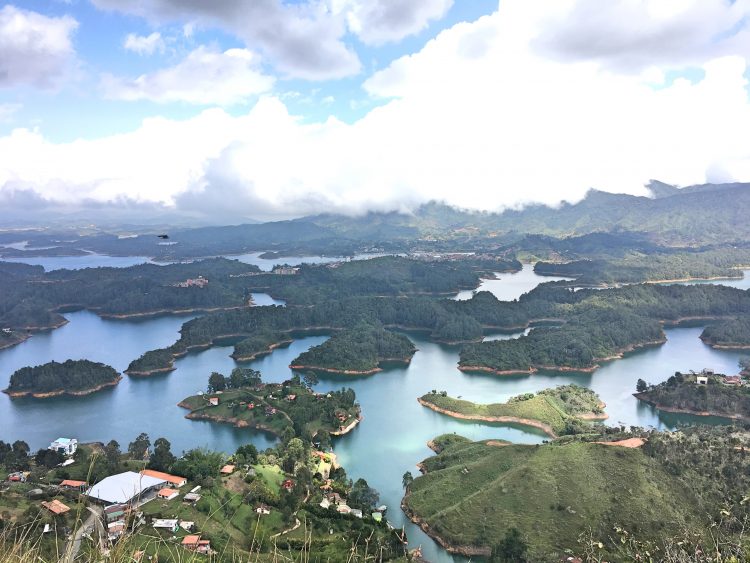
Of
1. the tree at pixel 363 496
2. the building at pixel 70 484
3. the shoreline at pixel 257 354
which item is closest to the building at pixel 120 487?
the building at pixel 70 484

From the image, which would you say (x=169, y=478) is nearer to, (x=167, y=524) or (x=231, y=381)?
(x=167, y=524)

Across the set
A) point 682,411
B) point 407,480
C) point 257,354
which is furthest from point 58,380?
point 682,411

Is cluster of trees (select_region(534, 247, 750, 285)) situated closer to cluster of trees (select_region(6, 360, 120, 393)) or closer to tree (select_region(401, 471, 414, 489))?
tree (select_region(401, 471, 414, 489))

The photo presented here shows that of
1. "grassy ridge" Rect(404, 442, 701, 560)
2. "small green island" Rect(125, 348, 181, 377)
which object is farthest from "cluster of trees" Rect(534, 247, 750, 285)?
"grassy ridge" Rect(404, 442, 701, 560)

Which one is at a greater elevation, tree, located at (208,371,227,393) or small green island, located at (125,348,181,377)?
tree, located at (208,371,227,393)

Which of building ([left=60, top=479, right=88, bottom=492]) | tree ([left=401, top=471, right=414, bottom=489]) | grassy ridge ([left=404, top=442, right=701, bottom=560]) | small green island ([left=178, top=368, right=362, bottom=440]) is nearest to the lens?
grassy ridge ([left=404, top=442, right=701, bottom=560])

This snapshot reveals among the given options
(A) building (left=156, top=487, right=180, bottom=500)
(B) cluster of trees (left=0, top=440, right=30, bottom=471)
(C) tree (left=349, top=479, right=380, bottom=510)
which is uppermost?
(A) building (left=156, top=487, right=180, bottom=500)
